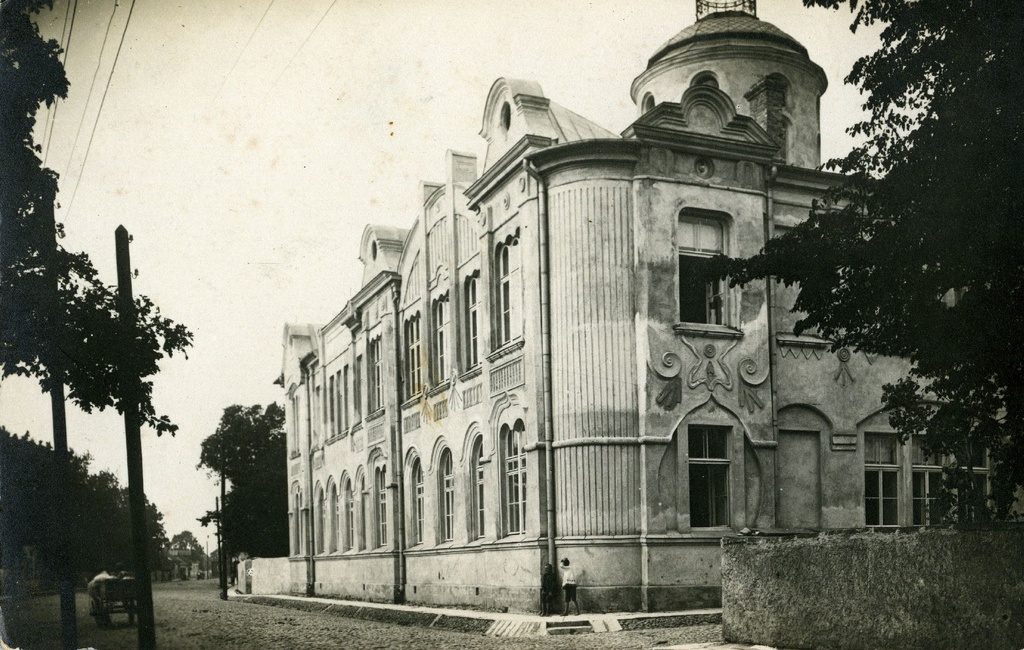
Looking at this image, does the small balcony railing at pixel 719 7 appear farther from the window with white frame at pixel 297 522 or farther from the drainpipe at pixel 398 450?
the window with white frame at pixel 297 522

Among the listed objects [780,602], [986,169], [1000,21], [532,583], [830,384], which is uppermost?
[1000,21]

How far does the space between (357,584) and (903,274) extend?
58.2 ft

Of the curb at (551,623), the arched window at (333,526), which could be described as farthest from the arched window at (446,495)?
the arched window at (333,526)

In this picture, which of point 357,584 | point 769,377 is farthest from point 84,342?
point 357,584

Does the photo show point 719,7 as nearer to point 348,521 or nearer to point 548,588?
point 548,588

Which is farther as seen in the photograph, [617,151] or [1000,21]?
[617,151]

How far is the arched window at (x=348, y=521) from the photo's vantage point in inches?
1061

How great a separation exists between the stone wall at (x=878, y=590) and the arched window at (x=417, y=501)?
12045 mm

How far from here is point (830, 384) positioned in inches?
683

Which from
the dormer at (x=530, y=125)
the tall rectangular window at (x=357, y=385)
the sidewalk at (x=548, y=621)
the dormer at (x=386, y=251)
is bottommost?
the sidewalk at (x=548, y=621)

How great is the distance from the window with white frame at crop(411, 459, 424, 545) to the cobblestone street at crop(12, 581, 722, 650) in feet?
13.6

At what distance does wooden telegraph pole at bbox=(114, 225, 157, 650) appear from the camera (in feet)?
34.7

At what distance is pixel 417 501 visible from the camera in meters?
22.6

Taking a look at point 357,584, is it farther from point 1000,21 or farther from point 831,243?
point 1000,21
